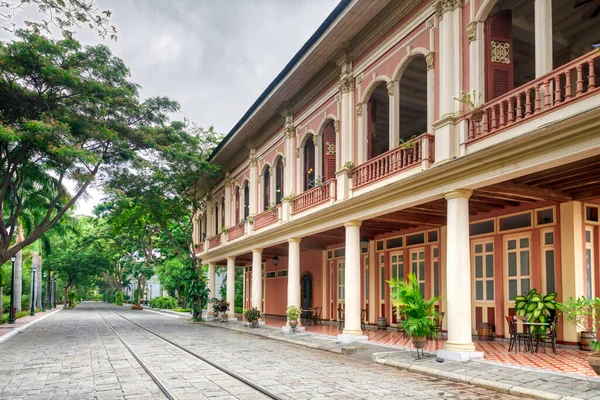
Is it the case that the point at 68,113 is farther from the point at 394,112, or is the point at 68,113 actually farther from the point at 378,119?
the point at 394,112

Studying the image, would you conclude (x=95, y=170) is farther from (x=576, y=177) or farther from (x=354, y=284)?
(x=576, y=177)

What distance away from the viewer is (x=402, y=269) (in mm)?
18312

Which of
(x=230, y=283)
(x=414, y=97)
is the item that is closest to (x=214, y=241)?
(x=230, y=283)

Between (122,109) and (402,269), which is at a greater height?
(122,109)

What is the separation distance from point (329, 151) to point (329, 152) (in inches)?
1.5

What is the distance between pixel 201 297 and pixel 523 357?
796 inches

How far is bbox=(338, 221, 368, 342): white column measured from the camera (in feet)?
48.9

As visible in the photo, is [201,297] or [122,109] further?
[201,297]

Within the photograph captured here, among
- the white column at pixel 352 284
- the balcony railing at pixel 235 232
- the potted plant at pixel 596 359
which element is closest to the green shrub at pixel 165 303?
the balcony railing at pixel 235 232

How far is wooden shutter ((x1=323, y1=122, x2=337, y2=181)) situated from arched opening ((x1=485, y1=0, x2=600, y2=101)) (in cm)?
582

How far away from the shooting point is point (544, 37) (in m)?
9.44


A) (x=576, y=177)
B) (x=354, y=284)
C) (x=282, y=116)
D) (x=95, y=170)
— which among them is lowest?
(x=354, y=284)

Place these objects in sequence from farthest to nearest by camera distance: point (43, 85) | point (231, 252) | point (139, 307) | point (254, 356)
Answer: point (139, 307) < point (231, 252) < point (43, 85) < point (254, 356)

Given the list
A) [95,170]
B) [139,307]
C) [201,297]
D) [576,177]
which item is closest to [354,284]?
[576,177]
